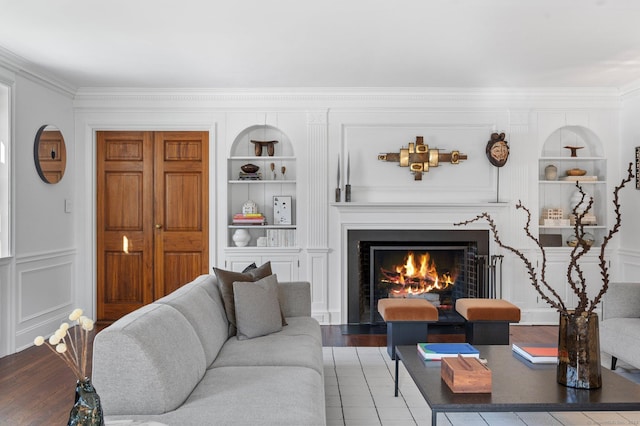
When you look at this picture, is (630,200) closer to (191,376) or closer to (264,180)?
(264,180)

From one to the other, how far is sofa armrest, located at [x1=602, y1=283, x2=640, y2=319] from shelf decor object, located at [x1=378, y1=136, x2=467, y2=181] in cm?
211

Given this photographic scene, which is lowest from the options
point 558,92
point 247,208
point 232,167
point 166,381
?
point 166,381

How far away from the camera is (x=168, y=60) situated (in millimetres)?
4648

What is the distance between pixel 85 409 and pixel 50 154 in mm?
4385

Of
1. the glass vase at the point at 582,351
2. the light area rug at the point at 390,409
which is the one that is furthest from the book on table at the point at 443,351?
the glass vase at the point at 582,351

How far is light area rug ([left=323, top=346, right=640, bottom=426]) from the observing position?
305 centimetres

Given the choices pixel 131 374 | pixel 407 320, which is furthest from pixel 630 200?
pixel 131 374

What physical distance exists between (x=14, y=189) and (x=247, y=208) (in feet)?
7.27

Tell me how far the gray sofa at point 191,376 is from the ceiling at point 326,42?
78.9 inches

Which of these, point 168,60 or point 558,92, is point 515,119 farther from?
point 168,60

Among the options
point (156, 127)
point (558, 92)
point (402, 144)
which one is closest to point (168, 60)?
point (156, 127)

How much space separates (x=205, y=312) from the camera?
3045 mm

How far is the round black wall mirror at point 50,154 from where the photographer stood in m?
5.02

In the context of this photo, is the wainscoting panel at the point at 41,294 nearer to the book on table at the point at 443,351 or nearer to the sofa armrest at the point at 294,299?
the sofa armrest at the point at 294,299
